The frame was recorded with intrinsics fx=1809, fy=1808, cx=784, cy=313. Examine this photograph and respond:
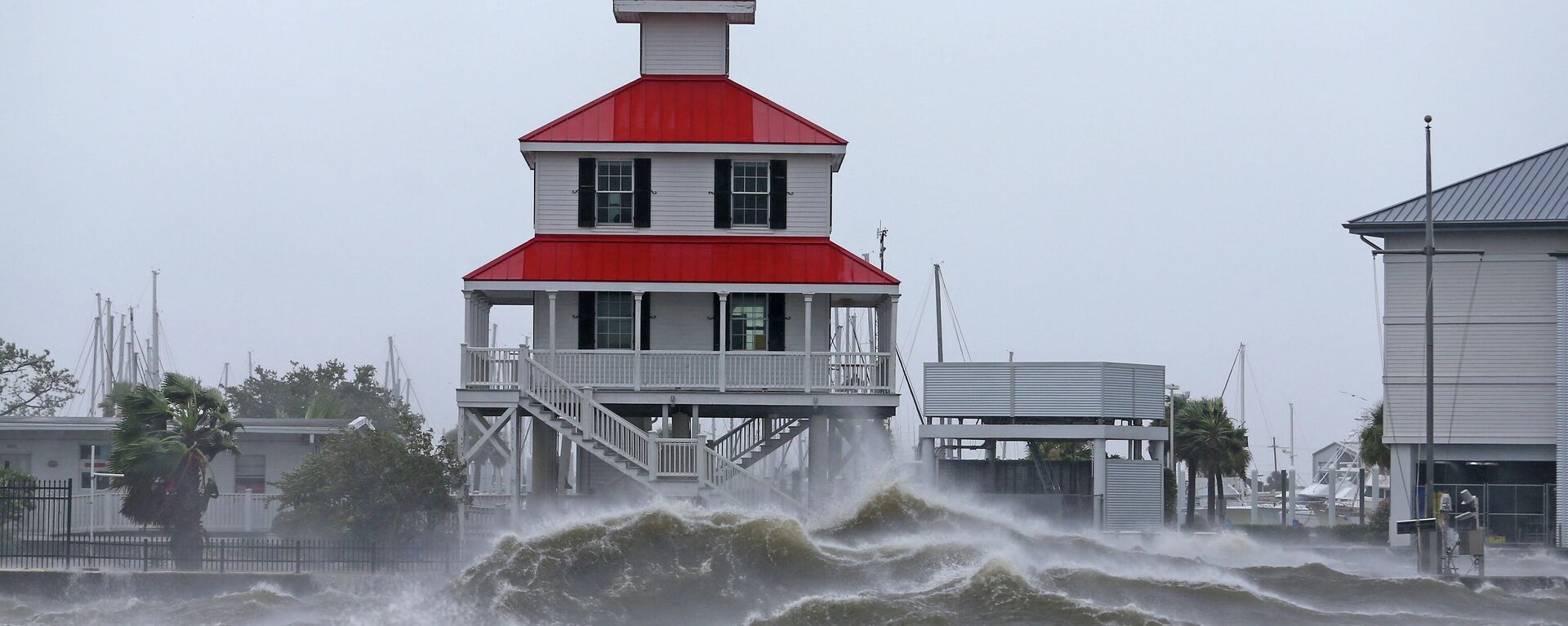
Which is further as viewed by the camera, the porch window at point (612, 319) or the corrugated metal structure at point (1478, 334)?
the corrugated metal structure at point (1478, 334)

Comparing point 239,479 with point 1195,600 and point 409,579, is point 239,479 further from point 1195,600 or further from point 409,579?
point 1195,600

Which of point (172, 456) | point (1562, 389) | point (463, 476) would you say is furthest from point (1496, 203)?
point (172, 456)

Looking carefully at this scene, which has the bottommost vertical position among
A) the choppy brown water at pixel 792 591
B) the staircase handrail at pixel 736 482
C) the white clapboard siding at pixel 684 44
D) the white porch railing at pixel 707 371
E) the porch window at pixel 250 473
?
the choppy brown water at pixel 792 591

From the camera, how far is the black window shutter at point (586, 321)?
3956 centimetres

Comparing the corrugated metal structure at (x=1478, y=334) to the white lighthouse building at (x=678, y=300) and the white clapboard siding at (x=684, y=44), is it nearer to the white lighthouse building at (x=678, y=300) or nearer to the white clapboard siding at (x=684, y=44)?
the white lighthouse building at (x=678, y=300)

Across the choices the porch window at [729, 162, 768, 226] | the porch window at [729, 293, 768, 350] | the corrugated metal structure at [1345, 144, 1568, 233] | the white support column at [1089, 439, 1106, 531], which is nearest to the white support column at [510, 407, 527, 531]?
the porch window at [729, 293, 768, 350]

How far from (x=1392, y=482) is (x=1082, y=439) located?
357 inches

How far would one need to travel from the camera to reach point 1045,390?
46.1m

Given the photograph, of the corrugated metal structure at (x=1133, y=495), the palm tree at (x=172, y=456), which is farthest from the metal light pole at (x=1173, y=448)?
the palm tree at (x=172, y=456)

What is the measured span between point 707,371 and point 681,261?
2.44 meters

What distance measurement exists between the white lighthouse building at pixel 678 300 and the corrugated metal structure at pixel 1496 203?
15402 mm

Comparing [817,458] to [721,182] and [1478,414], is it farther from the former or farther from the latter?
[1478,414]

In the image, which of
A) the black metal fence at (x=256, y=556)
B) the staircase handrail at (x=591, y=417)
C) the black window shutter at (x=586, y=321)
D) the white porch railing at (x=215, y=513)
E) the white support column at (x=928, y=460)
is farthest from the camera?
the white support column at (x=928, y=460)

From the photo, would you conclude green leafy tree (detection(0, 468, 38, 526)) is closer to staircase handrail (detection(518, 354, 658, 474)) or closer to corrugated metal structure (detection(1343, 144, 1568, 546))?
staircase handrail (detection(518, 354, 658, 474))
